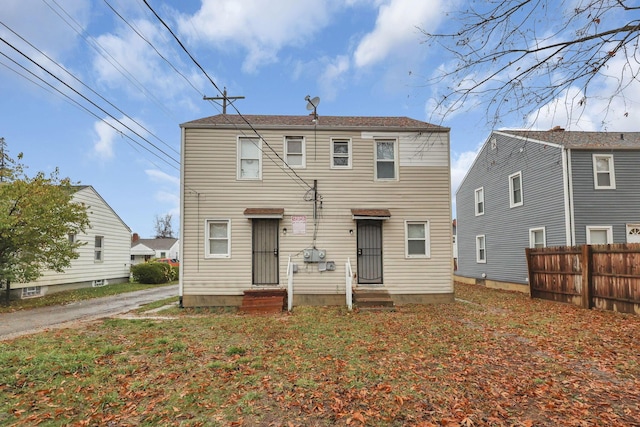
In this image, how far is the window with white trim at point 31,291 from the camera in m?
13.9

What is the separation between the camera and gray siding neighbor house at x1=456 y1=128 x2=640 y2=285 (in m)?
13.1

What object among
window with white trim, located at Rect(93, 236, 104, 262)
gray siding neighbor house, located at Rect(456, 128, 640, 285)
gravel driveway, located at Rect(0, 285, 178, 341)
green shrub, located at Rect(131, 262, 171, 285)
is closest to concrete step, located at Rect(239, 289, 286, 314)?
gravel driveway, located at Rect(0, 285, 178, 341)

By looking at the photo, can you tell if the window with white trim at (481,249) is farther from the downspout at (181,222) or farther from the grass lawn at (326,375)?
the downspout at (181,222)

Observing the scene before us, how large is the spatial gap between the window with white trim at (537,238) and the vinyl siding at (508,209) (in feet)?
0.62

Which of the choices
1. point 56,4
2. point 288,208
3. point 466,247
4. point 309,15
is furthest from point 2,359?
point 466,247

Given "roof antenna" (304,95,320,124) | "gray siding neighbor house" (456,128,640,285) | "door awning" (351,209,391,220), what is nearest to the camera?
"door awning" (351,209,391,220)

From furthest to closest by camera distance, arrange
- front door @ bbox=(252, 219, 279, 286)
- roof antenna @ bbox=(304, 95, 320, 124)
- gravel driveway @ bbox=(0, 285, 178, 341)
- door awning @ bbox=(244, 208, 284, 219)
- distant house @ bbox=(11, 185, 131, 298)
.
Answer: distant house @ bbox=(11, 185, 131, 298), roof antenna @ bbox=(304, 95, 320, 124), front door @ bbox=(252, 219, 279, 286), door awning @ bbox=(244, 208, 284, 219), gravel driveway @ bbox=(0, 285, 178, 341)

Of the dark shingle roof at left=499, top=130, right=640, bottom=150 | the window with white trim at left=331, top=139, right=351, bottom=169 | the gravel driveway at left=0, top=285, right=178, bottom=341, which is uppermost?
the dark shingle roof at left=499, top=130, right=640, bottom=150

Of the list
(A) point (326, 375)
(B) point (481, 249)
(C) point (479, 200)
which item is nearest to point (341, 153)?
(A) point (326, 375)

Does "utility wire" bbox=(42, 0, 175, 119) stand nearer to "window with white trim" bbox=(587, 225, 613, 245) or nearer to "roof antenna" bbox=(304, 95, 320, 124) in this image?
"roof antenna" bbox=(304, 95, 320, 124)

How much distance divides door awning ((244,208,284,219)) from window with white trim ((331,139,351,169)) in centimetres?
225

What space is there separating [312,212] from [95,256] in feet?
45.4

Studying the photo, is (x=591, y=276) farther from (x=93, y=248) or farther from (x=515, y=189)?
(x=93, y=248)

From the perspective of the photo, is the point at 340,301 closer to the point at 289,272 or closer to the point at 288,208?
the point at 289,272
